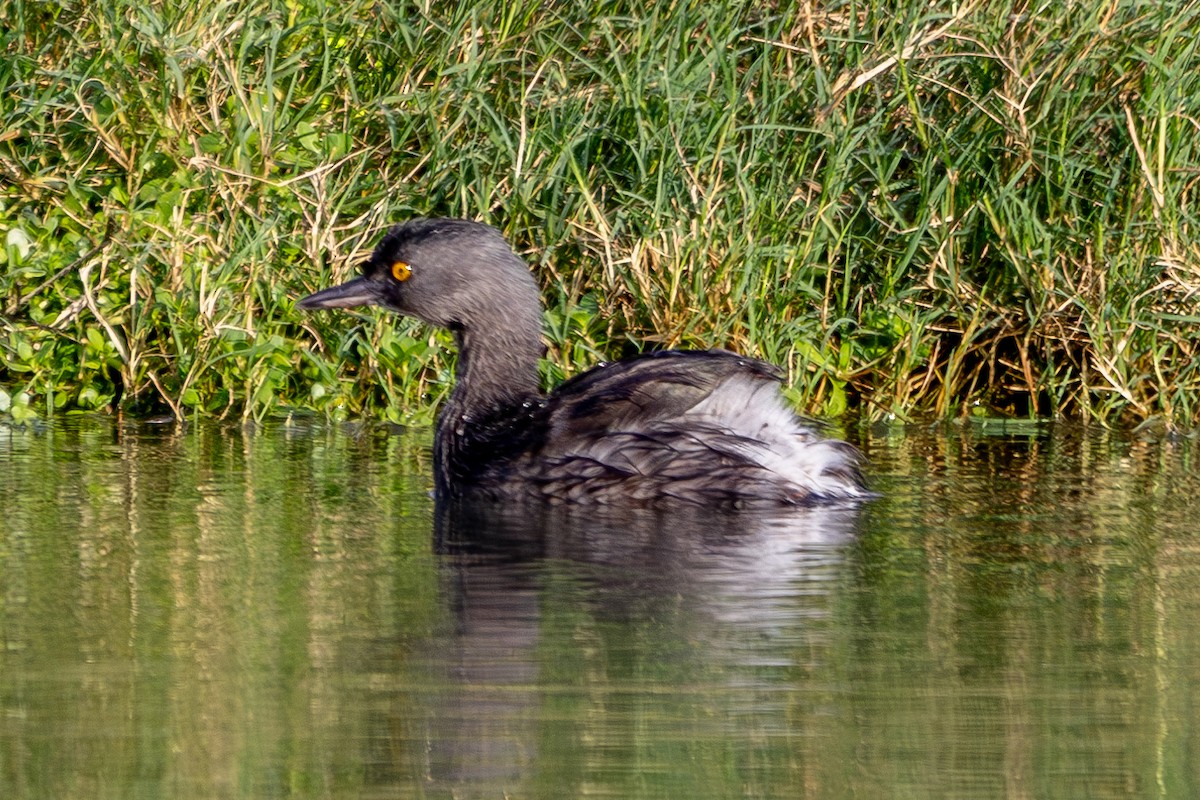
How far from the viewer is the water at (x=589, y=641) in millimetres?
3656

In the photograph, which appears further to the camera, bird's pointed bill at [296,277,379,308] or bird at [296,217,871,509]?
bird's pointed bill at [296,277,379,308]

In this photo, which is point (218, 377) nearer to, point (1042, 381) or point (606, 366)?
point (606, 366)

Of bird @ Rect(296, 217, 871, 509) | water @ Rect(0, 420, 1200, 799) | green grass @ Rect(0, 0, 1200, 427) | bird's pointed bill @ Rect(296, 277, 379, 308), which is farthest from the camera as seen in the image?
green grass @ Rect(0, 0, 1200, 427)

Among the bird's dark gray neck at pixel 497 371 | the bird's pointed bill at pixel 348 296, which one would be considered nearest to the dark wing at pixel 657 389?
the bird's dark gray neck at pixel 497 371

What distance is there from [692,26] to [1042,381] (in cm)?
202

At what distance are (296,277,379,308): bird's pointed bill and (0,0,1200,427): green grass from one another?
28.0 inches

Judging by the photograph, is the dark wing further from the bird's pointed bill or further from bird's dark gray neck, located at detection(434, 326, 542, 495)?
the bird's pointed bill

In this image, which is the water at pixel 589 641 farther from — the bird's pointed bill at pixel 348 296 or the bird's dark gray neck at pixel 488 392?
the bird's pointed bill at pixel 348 296

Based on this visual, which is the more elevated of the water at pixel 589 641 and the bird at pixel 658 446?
the bird at pixel 658 446

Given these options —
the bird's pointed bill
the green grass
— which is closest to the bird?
the bird's pointed bill

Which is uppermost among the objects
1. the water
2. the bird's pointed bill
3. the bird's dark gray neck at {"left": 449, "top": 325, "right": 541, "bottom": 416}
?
the bird's pointed bill

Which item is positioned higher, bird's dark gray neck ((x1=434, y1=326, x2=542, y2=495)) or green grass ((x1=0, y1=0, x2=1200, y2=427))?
green grass ((x1=0, y1=0, x2=1200, y2=427))

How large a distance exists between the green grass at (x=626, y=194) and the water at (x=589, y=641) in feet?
4.47

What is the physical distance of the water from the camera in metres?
3.66
